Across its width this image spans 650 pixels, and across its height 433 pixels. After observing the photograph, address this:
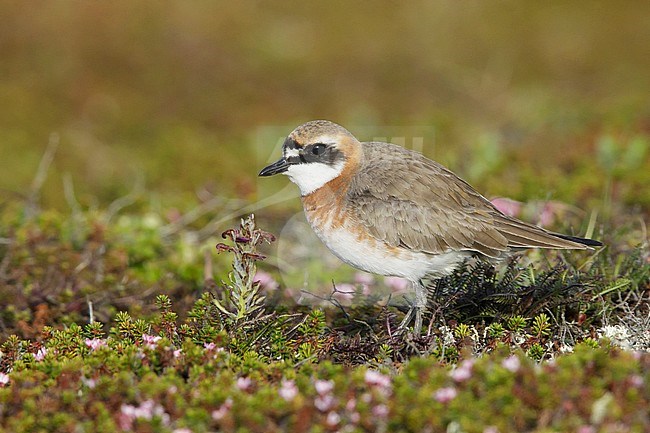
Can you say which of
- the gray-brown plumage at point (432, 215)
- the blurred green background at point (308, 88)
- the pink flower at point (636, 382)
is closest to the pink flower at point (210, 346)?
the gray-brown plumage at point (432, 215)

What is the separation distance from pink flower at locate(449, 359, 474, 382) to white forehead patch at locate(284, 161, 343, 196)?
8.15 ft

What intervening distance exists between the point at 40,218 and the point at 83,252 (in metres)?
0.63

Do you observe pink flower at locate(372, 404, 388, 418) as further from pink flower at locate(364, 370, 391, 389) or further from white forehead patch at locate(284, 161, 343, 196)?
white forehead patch at locate(284, 161, 343, 196)

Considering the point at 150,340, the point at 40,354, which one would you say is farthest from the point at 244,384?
the point at 40,354

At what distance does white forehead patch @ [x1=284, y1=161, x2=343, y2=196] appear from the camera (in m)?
6.49

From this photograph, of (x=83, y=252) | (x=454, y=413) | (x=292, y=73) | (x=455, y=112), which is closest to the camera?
(x=454, y=413)

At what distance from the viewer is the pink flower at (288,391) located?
418 centimetres

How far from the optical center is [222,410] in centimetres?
408

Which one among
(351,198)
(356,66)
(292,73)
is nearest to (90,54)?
(292,73)

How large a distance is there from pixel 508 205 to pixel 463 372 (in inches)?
175

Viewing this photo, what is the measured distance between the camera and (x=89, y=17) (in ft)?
51.0

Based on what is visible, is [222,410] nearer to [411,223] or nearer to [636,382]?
[636,382]

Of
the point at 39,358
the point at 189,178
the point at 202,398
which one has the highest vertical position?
the point at 202,398

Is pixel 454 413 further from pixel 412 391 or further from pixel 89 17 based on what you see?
pixel 89 17
